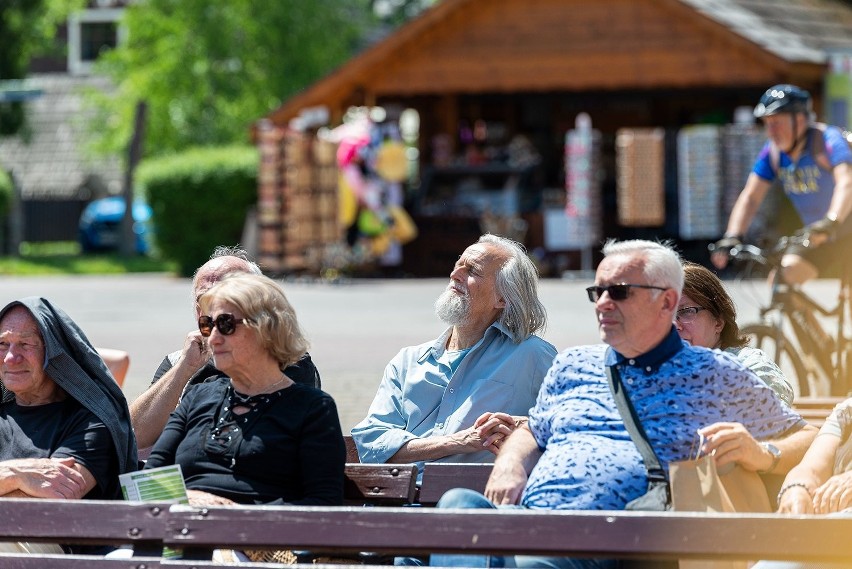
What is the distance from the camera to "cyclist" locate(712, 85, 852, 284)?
380 inches

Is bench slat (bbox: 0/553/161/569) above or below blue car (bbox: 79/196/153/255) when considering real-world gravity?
above

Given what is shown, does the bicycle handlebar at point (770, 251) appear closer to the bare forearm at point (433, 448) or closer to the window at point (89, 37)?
the bare forearm at point (433, 448)

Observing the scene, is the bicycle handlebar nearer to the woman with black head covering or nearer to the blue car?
the woman with black head covering

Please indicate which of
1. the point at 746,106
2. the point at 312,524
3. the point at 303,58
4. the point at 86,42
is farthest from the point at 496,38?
the point at 86,42

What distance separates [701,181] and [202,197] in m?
8.32

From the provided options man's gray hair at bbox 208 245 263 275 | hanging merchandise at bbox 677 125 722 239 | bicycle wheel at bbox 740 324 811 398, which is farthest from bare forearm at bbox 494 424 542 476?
hanging merchandise at bbox 677 125 722 239

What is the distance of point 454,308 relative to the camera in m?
6.09

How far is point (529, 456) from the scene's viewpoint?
5.08 metres

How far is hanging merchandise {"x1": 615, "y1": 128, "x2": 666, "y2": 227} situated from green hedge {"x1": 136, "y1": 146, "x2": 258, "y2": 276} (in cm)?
660

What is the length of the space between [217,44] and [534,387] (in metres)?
33.8

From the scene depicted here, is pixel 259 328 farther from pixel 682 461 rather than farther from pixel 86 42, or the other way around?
pixel 86 42

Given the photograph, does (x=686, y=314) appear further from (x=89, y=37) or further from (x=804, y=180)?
(x=89, y=37)

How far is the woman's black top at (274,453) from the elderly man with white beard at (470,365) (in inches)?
31.2

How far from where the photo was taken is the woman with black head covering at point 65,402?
534 centimetres
